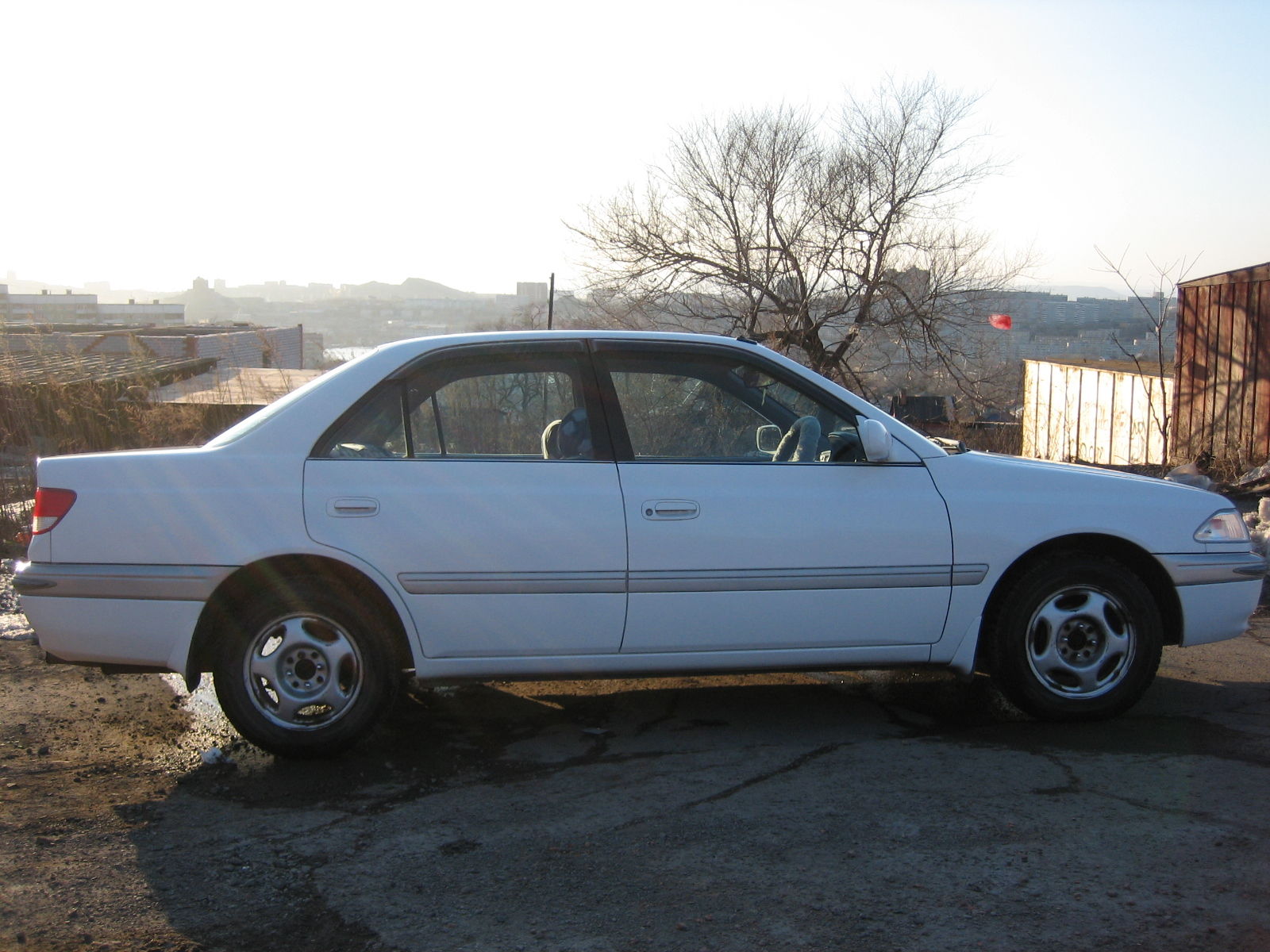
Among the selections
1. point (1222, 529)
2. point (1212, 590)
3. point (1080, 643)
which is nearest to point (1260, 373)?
point (1222, 529)

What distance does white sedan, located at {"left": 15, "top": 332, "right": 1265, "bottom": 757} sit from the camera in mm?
4160

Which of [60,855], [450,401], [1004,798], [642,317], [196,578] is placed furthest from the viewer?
[642,317]

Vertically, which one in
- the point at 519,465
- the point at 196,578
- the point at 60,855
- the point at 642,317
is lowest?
the point at 60,855

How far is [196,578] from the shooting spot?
412 cm

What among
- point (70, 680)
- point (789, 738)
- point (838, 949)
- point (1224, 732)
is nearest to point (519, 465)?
point (789, 738)

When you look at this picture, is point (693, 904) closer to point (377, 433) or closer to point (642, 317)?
point (377, 433)

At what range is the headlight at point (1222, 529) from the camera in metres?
4.75

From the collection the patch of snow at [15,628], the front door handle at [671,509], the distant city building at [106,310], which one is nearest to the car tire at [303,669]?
the front door handle at [671,509]

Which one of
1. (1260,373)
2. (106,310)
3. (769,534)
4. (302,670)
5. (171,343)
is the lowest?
(302,670)

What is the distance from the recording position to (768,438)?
4.68m

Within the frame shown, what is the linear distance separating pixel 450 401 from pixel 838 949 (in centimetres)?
260

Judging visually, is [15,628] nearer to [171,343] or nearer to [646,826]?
[646,826]

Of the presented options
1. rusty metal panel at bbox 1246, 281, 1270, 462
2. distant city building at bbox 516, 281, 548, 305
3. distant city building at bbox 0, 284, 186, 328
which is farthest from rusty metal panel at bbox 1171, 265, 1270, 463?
distant city building at bbox 0, 284, 186, 328

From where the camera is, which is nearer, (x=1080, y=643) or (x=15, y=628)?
(x=1080, y=643)
